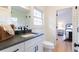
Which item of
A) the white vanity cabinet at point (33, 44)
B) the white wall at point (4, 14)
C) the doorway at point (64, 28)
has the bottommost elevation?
the white vanity cabinet at point (33, 44)

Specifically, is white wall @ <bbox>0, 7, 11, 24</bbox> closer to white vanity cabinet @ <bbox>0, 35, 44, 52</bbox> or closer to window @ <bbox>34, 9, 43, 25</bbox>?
window @ <bbox>34, 9, 43, 25</bbox>

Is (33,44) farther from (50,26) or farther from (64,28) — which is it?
(64,28)

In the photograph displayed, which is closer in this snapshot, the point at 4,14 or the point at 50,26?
the point at 50,26

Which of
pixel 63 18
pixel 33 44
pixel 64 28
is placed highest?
pixel 63 18

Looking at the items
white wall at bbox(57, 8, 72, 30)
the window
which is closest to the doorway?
white wall at bbox(57, 8, 72, 30)

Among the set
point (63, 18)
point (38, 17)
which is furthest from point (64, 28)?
point (38, 17)

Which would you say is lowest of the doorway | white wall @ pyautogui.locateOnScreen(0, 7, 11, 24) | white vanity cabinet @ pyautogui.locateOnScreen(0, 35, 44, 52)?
white vanity cabinet @ pyautogui.locateOnScreen(0, 35, 44, 52)

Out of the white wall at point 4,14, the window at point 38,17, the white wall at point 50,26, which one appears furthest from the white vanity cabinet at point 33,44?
the white wall at point 4,14

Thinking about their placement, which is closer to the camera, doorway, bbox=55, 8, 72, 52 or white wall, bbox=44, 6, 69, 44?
doorway, bbox=55, 8, 72, 52

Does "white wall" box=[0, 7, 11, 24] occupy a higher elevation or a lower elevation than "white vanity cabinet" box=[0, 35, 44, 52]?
higher

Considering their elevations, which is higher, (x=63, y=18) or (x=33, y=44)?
(x=63, y=18)

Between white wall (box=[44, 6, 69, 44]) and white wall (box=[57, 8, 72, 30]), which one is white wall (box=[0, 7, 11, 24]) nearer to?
white wall (box=[44, 6, 69, 44])

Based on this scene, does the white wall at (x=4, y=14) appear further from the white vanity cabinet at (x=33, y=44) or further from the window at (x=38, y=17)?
the white vanity cabinet at (x=33, y=44)

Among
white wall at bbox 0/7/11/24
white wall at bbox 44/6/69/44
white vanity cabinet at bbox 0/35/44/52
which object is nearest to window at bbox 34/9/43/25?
white wall at bbox 44/6/69/44
